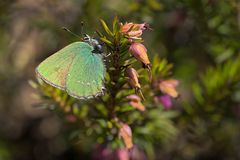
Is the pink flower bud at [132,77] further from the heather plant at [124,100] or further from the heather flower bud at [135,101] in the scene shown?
the heather flower bud at [135,101]

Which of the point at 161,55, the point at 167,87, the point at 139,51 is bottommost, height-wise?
the point at 161,55

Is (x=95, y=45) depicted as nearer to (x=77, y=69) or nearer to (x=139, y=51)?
(x=77, y=69)

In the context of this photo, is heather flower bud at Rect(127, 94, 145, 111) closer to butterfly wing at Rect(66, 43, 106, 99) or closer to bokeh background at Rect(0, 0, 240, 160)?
butterfly wing at Rect(66, 43, 106, 99)

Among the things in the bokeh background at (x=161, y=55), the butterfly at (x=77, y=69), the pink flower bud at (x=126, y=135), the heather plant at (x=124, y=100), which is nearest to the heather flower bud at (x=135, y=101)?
the heather plant at (x=124, y=100)

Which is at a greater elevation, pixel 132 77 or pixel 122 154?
pixel 132 77

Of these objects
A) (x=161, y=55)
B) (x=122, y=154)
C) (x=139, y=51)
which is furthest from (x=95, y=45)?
(x=161, y=55)

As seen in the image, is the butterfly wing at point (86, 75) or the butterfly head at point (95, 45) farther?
the butterfly head at point (95, 45)
